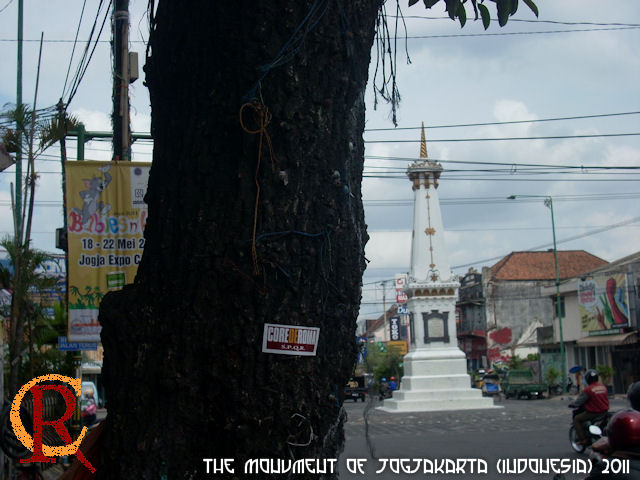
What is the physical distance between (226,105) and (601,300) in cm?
4171

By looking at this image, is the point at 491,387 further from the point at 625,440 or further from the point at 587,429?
the point at 625,440

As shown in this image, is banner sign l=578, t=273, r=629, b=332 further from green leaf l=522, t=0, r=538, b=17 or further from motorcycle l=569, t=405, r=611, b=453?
green leaf l=522, t=0, r=538, b=17

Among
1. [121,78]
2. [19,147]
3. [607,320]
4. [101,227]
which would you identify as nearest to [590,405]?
[101,227]

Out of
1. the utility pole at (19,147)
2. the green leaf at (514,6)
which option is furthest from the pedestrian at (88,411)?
the green leaf at (514,6)

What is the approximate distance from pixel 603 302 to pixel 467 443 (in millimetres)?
27020

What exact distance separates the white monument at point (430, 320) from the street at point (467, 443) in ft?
16.4

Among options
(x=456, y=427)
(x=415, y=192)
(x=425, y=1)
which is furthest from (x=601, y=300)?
(x=425, y=1)

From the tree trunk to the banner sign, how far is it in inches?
1530

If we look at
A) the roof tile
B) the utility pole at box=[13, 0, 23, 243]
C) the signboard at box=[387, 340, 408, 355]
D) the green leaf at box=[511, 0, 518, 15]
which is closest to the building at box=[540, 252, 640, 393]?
the roof tile

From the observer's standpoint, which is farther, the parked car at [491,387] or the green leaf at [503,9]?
the parked car at [491,387]

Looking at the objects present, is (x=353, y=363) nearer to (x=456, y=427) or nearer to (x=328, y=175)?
(x=328, y=175)

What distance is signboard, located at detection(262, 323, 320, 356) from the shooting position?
2.80 metres

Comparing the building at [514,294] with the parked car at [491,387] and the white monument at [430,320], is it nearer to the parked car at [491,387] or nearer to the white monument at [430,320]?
the parked car at [491,387]

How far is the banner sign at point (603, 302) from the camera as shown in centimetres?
3962
